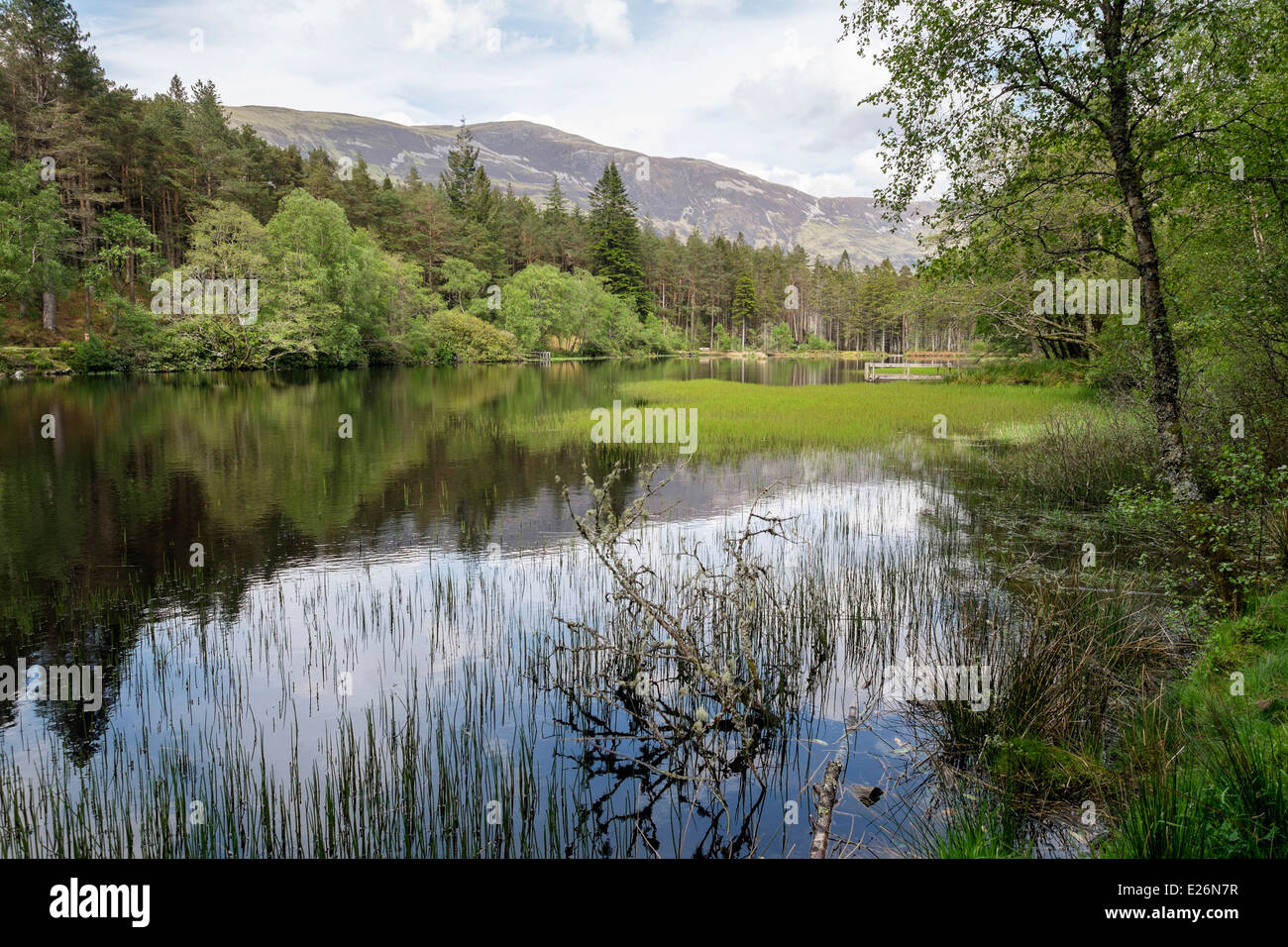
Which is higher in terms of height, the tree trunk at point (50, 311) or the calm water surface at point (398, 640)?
the tree trunk at point (50, 311)

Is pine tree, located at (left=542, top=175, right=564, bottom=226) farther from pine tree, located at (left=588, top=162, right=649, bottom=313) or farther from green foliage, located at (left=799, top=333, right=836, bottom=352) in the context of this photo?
green foliage, located at (left=799, top=333, right=836, bottom=352)

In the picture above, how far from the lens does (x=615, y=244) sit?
127688 millimetres

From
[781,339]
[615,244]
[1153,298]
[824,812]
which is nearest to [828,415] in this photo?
[1153,298]

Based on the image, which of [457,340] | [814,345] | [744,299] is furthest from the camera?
[814,345]

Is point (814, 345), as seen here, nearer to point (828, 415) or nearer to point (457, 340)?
point (457, 340)

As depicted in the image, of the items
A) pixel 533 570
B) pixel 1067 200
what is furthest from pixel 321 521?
pixel 1067 200

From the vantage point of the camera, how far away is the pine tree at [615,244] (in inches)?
4934

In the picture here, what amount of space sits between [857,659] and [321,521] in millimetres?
13250

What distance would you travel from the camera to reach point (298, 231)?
2564 inches

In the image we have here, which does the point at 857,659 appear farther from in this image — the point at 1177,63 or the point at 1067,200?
the point at 1067,200

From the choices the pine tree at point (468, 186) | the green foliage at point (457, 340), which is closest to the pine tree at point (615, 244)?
the pine tree at point (468, 186)

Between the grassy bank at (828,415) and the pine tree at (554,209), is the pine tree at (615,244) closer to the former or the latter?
the pine tree at (554,209)

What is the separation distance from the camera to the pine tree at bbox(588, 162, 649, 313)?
125 meters

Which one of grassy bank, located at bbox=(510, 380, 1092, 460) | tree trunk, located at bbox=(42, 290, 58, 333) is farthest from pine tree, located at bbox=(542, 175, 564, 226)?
grassy bank, located at bbox=(510, 380, 1092, 460)
